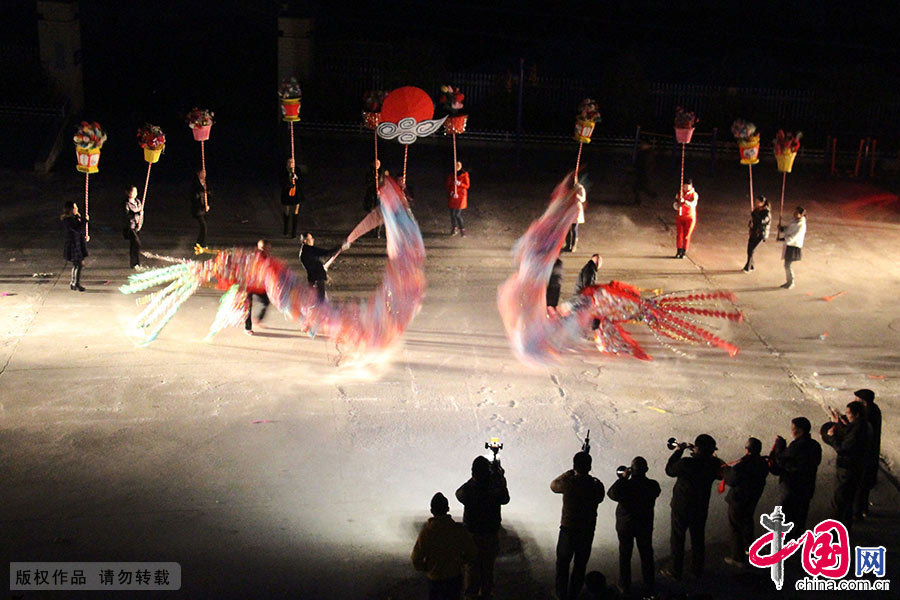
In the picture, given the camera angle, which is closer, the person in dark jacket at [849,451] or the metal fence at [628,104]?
the person in dark jacket at [849,451]

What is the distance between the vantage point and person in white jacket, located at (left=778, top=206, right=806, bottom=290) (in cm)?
1443

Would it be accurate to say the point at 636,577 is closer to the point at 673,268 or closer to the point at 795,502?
the point at 795,502

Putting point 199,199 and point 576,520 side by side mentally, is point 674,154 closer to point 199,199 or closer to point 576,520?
point 199,199

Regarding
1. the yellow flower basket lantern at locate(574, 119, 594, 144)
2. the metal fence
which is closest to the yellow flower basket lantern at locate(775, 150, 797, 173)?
the yellow flower basket lantern at locate(574, 119, 594, 144)

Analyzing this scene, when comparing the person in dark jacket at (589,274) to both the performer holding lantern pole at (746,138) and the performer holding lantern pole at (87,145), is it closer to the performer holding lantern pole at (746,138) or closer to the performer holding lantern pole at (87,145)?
the performer holding lantern pole at (746,138)

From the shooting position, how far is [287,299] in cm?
1279

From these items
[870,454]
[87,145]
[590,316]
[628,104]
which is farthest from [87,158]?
[628,104]

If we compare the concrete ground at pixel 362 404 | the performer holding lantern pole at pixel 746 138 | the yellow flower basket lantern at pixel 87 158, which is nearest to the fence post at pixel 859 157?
the concrete ground at pixel 362 404

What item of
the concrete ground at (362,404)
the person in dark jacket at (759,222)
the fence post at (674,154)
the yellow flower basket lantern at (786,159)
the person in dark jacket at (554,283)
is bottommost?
the concrete ground at (362,404)

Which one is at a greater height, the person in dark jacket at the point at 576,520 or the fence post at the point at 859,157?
the fence post at the point at 859,157

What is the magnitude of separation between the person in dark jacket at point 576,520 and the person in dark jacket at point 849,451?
249cm

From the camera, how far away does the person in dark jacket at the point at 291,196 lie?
15984 mm

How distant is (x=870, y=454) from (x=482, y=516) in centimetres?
391

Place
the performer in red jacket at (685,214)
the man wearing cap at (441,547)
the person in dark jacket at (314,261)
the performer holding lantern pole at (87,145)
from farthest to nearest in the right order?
the performer in red jacket at (685,214) → the performer holding lantern pole at (87,145) → the person in dark jacket at (314,261) → the man wearing cap at (441,547)
